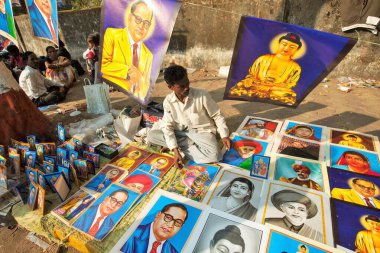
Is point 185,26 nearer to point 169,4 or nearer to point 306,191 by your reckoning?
point 169,4

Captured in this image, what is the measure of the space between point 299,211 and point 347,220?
0.95 ft

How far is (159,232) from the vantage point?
1493 mm

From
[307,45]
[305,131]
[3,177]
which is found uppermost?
[307,45]

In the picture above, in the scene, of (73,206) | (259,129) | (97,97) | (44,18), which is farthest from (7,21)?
(259,129)

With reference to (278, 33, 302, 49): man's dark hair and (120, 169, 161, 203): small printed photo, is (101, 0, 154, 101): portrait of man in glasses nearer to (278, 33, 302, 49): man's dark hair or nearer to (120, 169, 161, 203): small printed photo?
(120, 169, 161, 203): small printed photo

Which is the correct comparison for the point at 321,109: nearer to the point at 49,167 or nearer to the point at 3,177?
the point at 49,167

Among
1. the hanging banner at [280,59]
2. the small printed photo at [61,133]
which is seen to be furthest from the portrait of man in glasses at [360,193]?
the small printed photo at [61,133]

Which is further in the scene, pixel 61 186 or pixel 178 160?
pixel 178 160

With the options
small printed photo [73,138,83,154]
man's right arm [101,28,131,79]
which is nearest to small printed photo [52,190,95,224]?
small printed photo [73,138,83,154]

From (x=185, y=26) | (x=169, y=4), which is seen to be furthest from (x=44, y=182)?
(x=185, y=26)

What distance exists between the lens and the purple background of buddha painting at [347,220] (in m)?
1.35

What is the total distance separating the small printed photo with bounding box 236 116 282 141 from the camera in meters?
2.40

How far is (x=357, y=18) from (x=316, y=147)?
9.12 feet

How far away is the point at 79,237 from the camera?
155 centimetres
